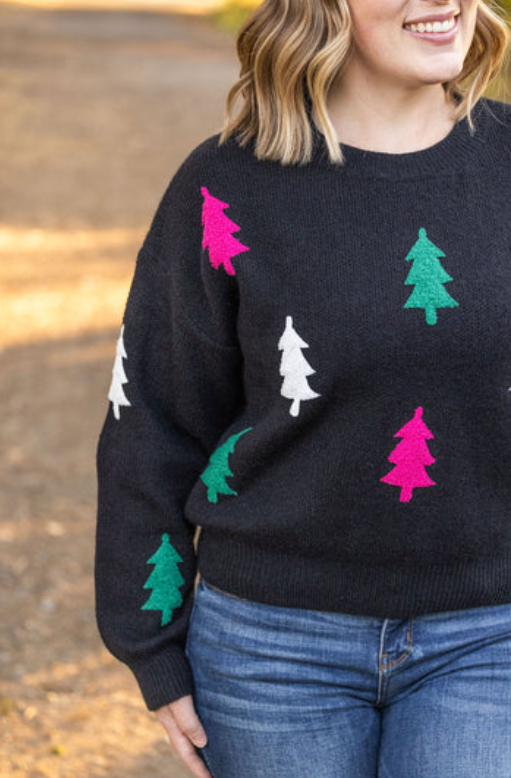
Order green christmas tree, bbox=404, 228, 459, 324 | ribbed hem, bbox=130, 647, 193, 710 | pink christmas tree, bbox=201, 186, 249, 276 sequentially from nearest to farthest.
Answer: green christmas tree, bbox=404, 228, 459, 324 → pink christmas tree, bbox=201, 186, 249, 276 → ribbed hem, bbox=130, 647, 193, 710

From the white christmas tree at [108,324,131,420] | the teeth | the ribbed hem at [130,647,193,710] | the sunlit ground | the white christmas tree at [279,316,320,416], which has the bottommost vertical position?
the sunlit ground

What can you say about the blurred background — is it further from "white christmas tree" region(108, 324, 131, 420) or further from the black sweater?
"white christmas tree" region(108, 324, 131, 420)

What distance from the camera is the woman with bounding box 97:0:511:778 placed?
1.82 meters

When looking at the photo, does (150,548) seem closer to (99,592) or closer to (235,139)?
(99,592)

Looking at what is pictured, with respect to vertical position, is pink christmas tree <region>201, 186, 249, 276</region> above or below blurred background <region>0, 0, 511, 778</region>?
A: above

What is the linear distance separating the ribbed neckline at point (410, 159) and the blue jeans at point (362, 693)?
2.39 feet

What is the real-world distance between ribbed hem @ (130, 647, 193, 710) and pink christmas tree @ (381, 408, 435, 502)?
1.64 feet

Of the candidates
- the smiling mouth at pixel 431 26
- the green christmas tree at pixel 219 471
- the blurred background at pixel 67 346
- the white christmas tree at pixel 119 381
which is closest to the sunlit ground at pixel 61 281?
the blurred background at pixel 67 346

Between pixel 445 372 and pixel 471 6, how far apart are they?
24.7 inches

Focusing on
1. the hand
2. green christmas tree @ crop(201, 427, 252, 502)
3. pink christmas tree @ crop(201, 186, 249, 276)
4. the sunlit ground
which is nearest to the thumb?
the hand

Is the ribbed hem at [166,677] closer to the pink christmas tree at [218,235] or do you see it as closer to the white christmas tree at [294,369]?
the white christmas tree at [294,369]

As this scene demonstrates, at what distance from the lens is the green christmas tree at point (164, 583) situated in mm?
2051

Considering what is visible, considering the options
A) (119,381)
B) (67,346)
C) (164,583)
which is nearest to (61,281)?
(67,346)

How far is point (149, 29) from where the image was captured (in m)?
22.1
